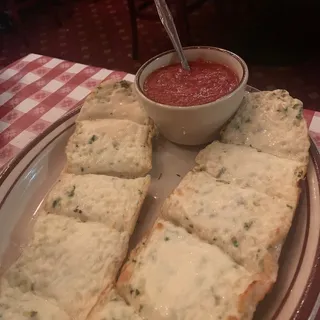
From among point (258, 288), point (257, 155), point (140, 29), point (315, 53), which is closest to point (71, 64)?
point (257, 155)

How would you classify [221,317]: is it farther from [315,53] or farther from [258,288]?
A: [315,53]

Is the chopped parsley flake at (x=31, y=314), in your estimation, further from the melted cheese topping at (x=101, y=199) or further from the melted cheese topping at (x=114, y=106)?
the melted cheese topping at (x=114, y=106)

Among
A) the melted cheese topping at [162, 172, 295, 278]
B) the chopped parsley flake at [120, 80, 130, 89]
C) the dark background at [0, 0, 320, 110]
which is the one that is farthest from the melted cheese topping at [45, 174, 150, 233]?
the dark background at [0, 0, 320, 110]

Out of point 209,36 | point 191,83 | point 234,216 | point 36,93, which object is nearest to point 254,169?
point 234,216

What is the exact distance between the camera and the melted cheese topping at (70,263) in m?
1.32

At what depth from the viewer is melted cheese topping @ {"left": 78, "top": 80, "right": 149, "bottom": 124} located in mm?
1899

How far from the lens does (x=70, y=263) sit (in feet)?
4.55

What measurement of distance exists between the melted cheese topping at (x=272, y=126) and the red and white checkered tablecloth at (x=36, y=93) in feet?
2.82

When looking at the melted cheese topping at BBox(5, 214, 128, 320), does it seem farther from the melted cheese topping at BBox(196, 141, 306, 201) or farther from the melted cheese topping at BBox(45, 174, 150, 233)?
the melted cheese topping at BBox(196, 141, 306, 201)

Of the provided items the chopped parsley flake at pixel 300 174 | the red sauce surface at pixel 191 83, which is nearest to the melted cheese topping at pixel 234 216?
the chopped parsley flake at pixel 300 174

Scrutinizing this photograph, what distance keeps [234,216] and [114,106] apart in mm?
818

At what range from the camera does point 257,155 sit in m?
1.59

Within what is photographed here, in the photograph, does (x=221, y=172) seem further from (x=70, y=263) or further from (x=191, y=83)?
(x=70, y=263)

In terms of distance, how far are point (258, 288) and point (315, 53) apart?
3795 millimetres
